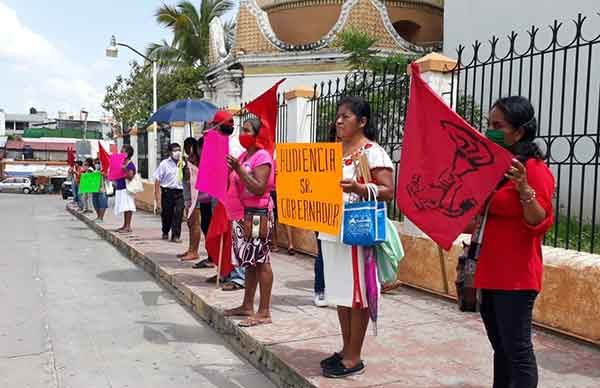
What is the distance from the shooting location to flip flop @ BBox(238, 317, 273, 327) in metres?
5.11

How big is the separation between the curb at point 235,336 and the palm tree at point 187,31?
66.3 feet

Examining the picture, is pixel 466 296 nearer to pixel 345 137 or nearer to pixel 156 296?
pixel 345 137

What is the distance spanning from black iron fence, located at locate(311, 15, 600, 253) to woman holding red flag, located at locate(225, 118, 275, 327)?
0.69 meters

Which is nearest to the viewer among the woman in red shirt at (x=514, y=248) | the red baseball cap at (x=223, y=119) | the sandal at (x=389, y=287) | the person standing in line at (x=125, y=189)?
the woman in red shirt at (x=514, y=248)

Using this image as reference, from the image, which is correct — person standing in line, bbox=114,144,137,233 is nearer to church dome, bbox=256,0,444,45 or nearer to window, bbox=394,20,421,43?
church dome, bbox=256,0,444,45

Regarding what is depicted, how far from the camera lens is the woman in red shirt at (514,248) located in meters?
2.77

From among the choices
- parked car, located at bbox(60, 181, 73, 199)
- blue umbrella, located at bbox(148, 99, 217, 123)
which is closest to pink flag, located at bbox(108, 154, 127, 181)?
blue umbrella, located at bbox(148, 99, 217, 123)

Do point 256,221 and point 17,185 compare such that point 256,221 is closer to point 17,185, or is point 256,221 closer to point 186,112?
point 186,112

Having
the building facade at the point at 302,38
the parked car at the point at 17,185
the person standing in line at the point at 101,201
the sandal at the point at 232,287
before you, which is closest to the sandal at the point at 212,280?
the sandal at the point at 232,287

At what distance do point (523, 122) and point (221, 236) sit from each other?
4000 millimetres

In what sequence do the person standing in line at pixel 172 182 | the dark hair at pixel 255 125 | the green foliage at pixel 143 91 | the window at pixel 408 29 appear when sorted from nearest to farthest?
the dark hair at pixel 255 125
the person standing in line at pixel 172 182
the window at pixel 408 29
the green foliage at pixel 143 91

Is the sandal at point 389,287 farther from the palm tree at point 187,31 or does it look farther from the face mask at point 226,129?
the palm tree at point 187,31

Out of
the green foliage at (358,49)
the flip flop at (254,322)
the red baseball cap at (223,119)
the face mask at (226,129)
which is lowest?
the flip flop at (254,322)

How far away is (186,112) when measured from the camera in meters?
10.3
